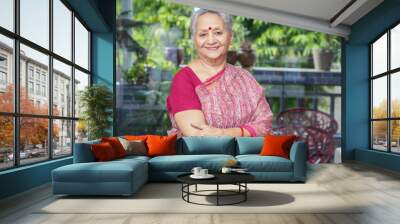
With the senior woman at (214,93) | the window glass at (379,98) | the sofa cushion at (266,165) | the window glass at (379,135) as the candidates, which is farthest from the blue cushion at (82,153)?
the window glass at (379,98)

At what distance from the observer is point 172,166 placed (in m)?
5.82

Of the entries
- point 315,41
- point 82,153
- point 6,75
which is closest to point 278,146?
point 82,153

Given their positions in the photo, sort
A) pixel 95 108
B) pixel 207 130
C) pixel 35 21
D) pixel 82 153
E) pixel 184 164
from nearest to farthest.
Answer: pixel 82 153 < pixel 35 21 < pixel 184 164 < pixel 95 108 < pixel 207 130

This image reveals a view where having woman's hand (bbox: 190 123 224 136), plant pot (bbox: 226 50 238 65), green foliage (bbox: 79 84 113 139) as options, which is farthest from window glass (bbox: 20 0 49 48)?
plant pot (bbox: 226 50 238 65)

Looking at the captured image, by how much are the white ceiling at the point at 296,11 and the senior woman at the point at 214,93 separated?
37 cm

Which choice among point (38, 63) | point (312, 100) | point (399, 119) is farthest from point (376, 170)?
point (38, 63)

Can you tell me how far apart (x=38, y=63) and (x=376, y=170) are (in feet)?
20.0

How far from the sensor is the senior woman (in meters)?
8.13

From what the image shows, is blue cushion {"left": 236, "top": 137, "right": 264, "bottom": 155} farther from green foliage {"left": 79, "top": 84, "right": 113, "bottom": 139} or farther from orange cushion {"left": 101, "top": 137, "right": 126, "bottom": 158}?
green foliage {"left": 79, "top": 84, "right": 113, "bottom": 139}

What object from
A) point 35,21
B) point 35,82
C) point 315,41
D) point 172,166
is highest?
point 315,41

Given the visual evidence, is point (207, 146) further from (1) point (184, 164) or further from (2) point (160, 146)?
(1) point (184, 164)

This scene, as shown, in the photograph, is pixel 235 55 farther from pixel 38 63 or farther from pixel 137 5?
pixel 38 63

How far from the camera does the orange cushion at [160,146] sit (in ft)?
21.3

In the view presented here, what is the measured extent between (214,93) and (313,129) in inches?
104
